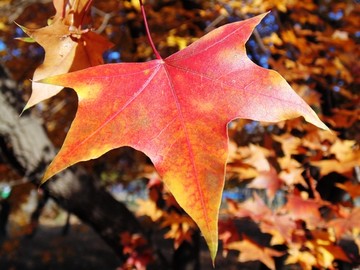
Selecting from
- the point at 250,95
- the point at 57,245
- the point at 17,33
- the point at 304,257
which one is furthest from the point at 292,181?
the point at 57,245

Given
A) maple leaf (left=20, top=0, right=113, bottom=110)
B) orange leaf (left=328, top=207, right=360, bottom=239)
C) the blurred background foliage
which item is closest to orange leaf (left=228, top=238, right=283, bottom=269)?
the blurred background foliage

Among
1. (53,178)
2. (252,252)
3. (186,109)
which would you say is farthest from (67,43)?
(53,178)

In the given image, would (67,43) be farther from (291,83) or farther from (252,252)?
(291,83)

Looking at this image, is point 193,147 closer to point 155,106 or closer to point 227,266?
point 155,106

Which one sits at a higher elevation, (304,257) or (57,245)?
(304,257)

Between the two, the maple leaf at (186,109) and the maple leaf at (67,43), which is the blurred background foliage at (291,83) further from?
the maple leaf at (186,109)

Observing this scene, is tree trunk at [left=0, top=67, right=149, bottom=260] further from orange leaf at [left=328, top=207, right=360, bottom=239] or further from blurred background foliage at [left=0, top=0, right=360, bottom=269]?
orange leaf at [left=328, top=207, right=360, bottom=239]
